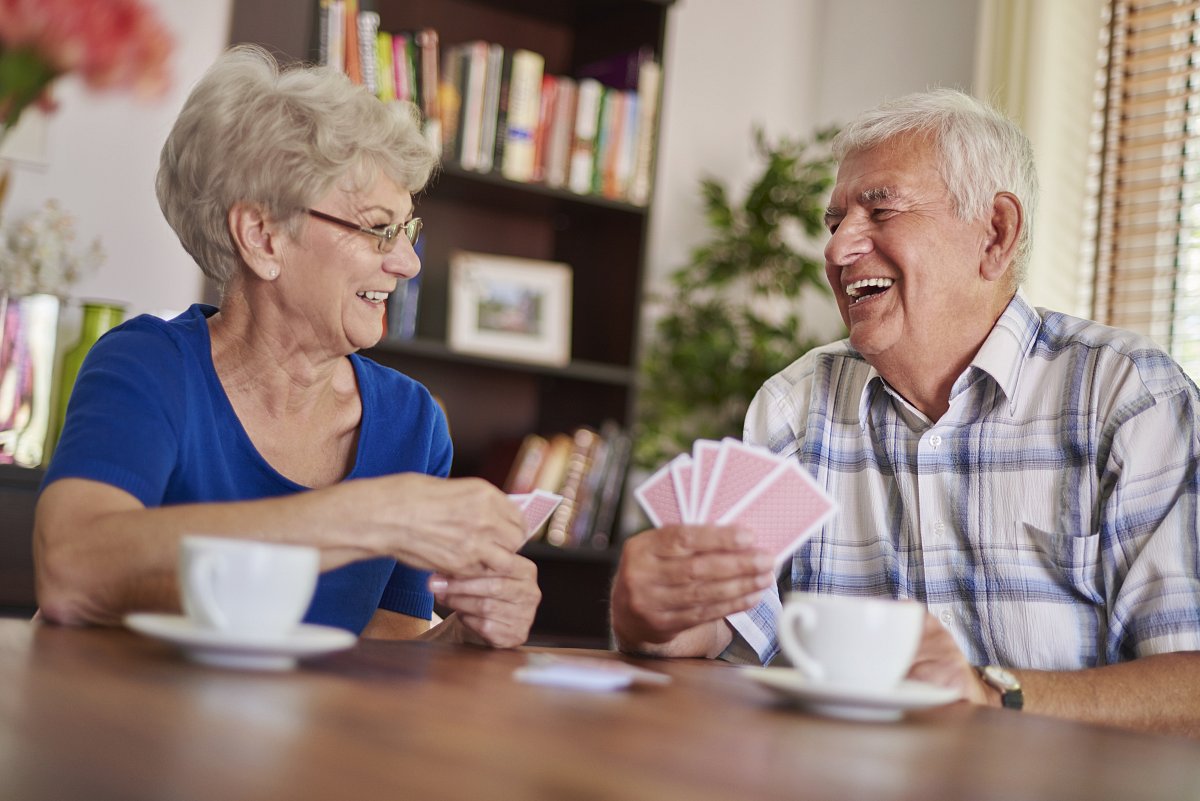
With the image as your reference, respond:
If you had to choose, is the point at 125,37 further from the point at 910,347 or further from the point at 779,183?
the point at 910,347

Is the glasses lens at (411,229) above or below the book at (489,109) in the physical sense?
below

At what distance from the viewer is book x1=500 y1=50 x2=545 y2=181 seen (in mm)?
3299

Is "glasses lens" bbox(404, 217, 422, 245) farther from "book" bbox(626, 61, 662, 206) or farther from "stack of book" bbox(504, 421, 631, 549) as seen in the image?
"book" bbox(626, 61, 662, 206)

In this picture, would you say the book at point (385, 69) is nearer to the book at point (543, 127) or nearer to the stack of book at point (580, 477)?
the book at point (543, 127)

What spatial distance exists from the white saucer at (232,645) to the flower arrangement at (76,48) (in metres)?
0.82

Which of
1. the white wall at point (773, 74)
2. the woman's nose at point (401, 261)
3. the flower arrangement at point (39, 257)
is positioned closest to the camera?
the woman's nose at point (401, 261)

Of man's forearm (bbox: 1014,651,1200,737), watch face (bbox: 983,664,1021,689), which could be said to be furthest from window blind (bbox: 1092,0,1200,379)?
watch face (bbox: 983,664,1021,689)

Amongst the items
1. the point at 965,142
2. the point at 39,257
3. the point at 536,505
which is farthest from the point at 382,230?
the point at 39,257

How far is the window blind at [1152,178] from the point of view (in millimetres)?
3246

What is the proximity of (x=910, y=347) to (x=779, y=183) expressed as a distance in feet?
6.54

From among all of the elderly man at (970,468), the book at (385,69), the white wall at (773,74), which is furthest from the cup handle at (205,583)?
the white wall at (773,74)

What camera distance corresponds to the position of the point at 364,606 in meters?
1.60

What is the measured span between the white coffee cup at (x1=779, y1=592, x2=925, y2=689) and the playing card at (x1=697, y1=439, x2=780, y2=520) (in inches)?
8.6

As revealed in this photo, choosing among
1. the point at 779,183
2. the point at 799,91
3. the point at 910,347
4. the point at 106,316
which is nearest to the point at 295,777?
the point at 910,347
